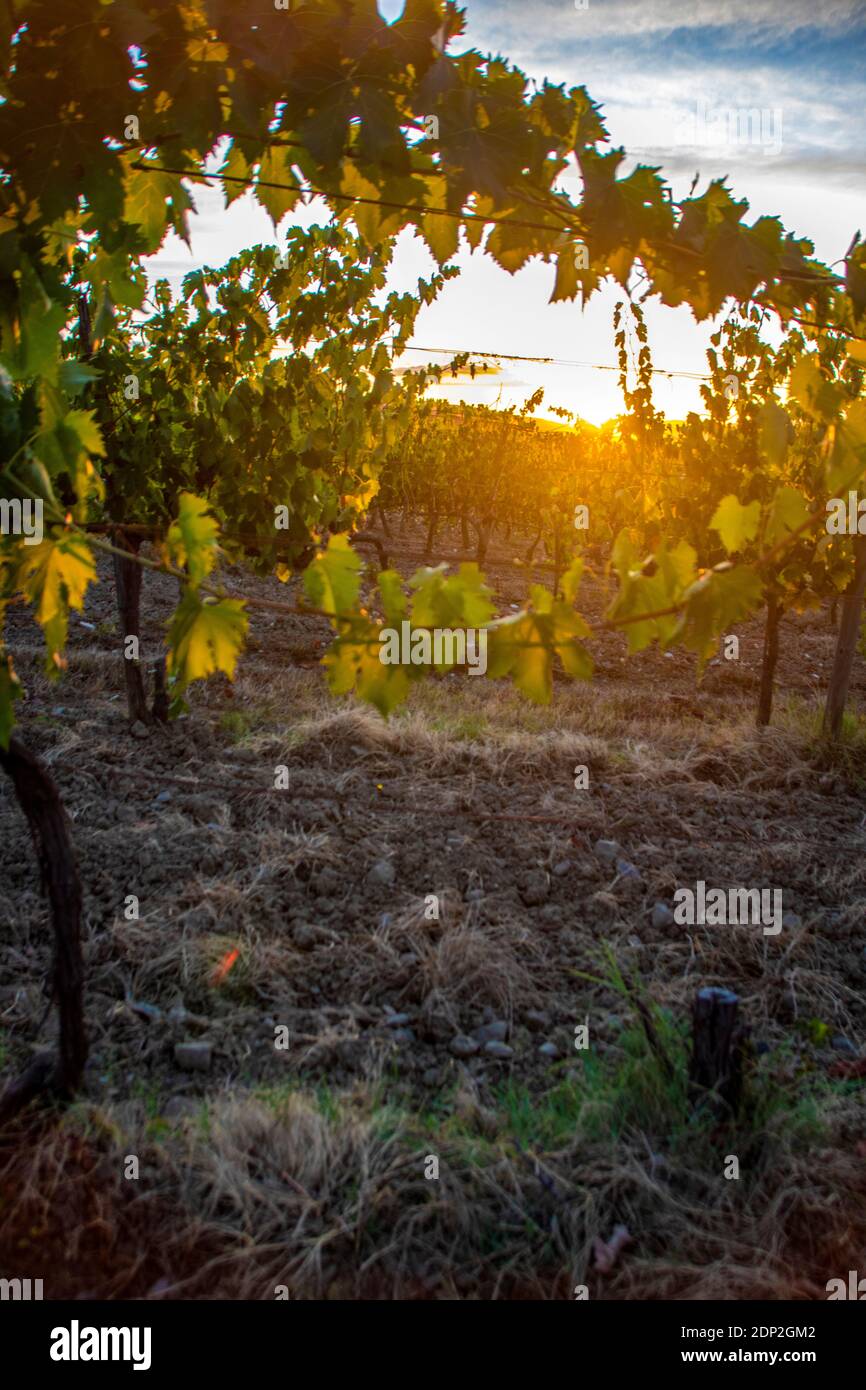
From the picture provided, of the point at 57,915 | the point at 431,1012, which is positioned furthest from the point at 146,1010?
the point at 431,1012

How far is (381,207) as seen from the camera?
6.12 ft

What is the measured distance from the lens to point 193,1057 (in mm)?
2391

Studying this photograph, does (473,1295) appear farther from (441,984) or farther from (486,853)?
(486,853)

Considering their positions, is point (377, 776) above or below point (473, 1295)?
above

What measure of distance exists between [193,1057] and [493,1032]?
814mm

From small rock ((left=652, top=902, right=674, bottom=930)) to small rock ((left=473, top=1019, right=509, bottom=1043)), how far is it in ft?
2.78

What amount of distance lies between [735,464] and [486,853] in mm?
3561

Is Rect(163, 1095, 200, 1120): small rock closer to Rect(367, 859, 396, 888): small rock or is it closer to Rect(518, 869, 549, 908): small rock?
Rect(367, 859, 396, 888): small rock

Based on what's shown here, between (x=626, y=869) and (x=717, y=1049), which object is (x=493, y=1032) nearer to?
(x=717, y=1049)

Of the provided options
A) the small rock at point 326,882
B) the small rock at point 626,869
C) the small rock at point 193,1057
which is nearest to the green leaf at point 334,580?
the small rock at point 193,1057

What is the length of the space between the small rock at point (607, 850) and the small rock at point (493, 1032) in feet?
3.76

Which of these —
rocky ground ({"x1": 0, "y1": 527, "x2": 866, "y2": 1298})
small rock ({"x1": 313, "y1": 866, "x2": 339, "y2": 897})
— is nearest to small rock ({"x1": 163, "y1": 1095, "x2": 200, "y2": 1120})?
rocky ground ({"x1": 0, "y1": 527, "x2": 866, "y2": 1298})
